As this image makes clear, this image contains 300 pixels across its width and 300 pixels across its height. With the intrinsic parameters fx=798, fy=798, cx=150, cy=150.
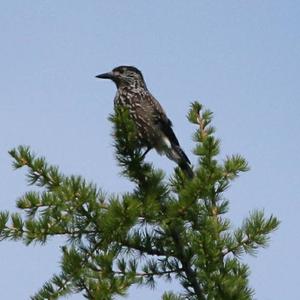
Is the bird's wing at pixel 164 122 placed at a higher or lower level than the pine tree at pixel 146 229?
higher

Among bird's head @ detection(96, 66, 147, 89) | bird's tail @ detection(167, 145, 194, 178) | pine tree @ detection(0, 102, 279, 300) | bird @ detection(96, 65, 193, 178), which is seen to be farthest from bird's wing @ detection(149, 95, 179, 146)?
pine tree @ detection(0, 102, 279, 300)

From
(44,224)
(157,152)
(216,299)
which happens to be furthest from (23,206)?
(157,152)

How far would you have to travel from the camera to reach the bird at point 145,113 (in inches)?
252

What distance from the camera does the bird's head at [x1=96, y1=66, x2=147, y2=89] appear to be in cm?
705

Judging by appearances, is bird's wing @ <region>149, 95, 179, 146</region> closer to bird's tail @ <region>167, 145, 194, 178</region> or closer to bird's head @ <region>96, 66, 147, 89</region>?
→ bird's tail @ <region>167, 145, 194, 178</region>

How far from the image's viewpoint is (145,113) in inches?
261

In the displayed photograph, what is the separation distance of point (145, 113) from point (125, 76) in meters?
0.65

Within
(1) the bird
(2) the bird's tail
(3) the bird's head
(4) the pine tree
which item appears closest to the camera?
(4) the pine tree

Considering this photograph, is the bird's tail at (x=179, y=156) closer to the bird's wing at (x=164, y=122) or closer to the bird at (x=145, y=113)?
the bird at (x=145, y=113)

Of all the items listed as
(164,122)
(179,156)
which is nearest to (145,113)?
(164,122)

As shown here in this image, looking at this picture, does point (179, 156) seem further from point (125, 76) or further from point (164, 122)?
point (125, 76)

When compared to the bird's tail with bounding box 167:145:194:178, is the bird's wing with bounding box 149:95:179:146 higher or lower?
higher

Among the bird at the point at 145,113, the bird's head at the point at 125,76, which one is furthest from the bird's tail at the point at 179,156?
the bird's head at the point at 125,76

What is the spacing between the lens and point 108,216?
3959 millimetres
